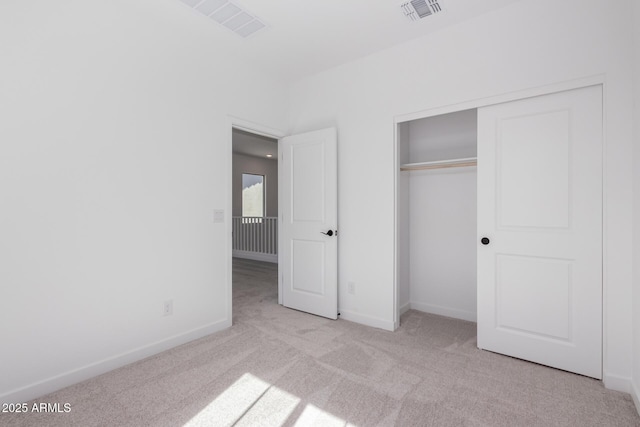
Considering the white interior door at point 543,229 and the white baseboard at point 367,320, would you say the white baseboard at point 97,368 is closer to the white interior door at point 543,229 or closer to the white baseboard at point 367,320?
the white baseboard at point 367,320

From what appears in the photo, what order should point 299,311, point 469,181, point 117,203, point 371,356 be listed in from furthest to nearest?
point 299,311 → point 469,181 → point 371,356 → point 117,203

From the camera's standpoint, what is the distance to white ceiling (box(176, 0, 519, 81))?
239cm

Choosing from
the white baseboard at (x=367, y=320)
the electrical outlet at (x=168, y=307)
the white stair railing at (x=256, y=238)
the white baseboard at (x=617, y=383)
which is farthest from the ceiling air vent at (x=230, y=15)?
the white stair railing at (x=256, y=238)

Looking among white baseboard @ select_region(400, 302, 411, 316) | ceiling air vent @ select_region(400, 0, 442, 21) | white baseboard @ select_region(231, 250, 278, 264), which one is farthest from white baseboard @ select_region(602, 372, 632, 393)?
white baseboard @ select_region(231, 250, 278, 264)

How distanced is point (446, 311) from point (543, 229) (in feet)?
4.89

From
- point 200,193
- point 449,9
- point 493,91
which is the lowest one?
point 200,193

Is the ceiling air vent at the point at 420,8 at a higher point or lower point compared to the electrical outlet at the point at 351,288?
higher

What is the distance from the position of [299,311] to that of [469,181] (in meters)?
2.35

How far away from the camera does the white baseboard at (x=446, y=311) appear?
324 centimetres

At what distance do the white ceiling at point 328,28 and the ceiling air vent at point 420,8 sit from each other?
0.04 meters

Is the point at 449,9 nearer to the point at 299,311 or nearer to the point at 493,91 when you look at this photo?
the point at 493,91

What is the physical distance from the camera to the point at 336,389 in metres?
2.00

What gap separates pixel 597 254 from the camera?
210 centimetres

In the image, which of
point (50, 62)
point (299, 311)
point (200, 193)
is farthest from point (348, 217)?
point (50, 62)
